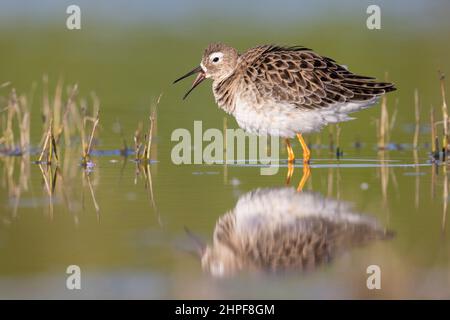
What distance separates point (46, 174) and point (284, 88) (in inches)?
151

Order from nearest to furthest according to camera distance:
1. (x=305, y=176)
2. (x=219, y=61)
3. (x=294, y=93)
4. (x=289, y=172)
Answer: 1. (x=305, y=176)
2. (x=289, y=172)
3. (x=294, y=93)
4. (x=219, y=61)

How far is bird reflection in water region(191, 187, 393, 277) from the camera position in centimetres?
825

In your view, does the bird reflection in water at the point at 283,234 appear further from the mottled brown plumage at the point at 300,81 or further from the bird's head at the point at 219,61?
the bird's head at the point at 219,61

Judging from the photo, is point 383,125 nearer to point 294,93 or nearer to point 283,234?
point 294,93

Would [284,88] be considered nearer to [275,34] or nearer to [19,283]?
[19,283]

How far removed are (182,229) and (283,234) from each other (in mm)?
1111

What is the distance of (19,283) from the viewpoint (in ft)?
25.1

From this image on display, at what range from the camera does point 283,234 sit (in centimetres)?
908

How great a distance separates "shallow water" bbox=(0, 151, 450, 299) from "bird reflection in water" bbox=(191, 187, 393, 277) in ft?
0.31

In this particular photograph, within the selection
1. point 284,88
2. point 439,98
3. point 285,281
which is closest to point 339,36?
point 439,98

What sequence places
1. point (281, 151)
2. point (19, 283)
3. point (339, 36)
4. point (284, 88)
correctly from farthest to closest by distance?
point (339, 36) < point (281, 151) < point (284, 88) < point (19, 283)

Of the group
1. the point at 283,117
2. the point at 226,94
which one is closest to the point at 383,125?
the point at 283,117

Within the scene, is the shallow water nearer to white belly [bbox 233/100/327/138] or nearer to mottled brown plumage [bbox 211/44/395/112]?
white belly [bbox 233/100/327/138]

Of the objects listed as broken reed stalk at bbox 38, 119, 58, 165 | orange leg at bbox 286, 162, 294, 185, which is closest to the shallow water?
orange leg at bbox 286, 162, 294, 185
